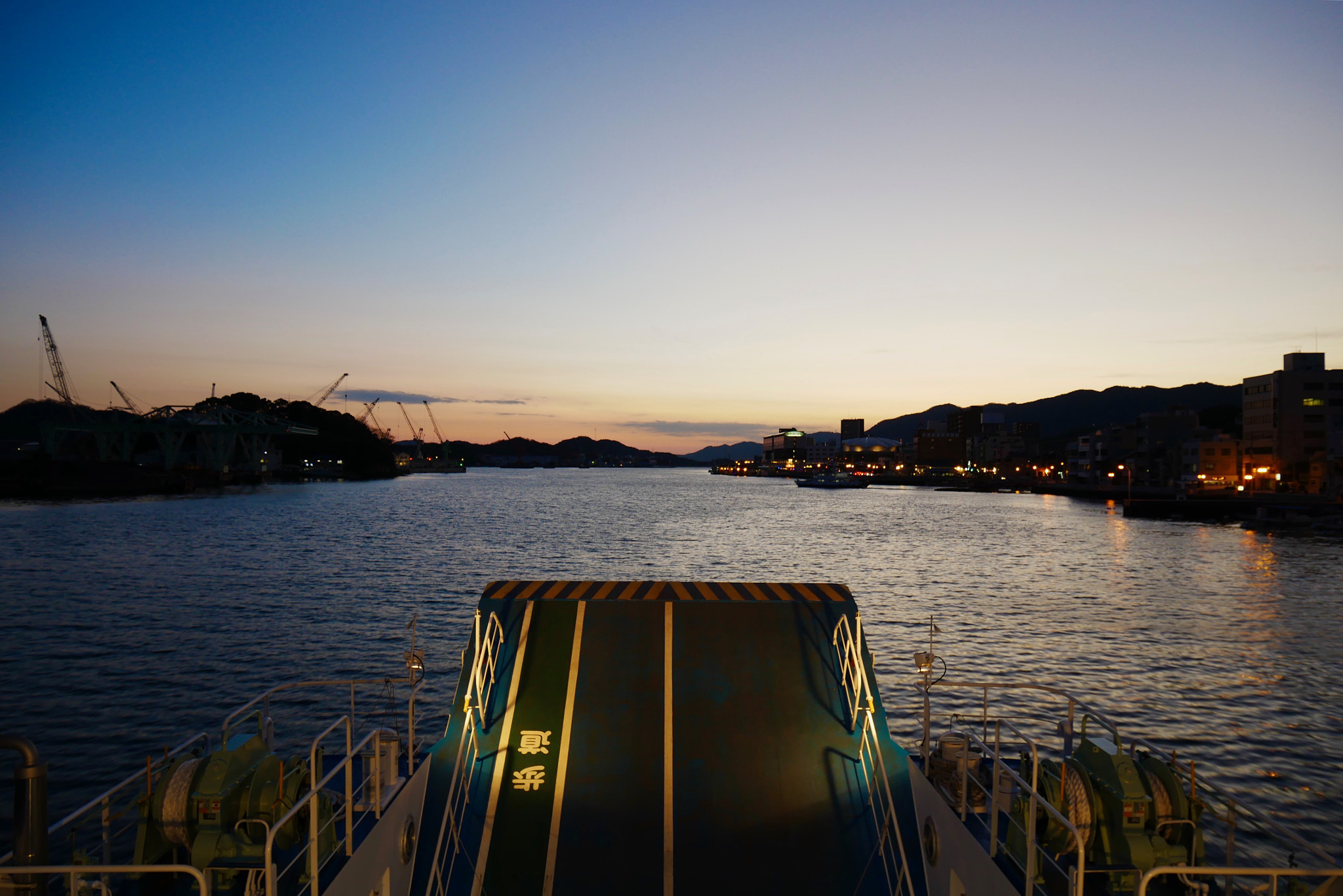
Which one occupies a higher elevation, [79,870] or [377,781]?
[79,870]

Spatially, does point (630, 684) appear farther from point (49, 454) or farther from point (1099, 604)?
point (49, 454)

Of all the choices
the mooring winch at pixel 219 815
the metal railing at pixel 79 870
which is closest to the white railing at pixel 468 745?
the mooring winch at pixel 219 815

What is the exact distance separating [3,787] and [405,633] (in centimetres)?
1795

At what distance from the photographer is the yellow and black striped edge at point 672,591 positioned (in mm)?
13969

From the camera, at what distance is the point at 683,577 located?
5353 cm

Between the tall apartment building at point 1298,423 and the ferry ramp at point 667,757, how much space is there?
146 metres

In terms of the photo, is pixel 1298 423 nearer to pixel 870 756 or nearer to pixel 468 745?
pixel 870 756

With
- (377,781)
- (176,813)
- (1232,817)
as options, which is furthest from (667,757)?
(1232,817)

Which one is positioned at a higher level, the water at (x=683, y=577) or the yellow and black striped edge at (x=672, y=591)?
the yellow and black striped edge at (x=672, y=591)

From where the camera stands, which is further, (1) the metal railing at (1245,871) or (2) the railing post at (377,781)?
(2) the railing post at (377,781)

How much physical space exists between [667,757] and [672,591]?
4.19 metres

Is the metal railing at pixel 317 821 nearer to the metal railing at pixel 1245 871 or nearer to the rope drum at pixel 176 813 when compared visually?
the rope drum at pixel 176 813

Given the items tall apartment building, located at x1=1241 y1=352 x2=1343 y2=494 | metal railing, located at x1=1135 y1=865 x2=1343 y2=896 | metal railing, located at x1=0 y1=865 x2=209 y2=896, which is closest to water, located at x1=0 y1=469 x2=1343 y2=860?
metal railing, located at x1=0 y1=865 x2=209 y2=896

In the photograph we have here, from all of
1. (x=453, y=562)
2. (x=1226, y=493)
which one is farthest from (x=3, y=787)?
(x=1226, y=493)
